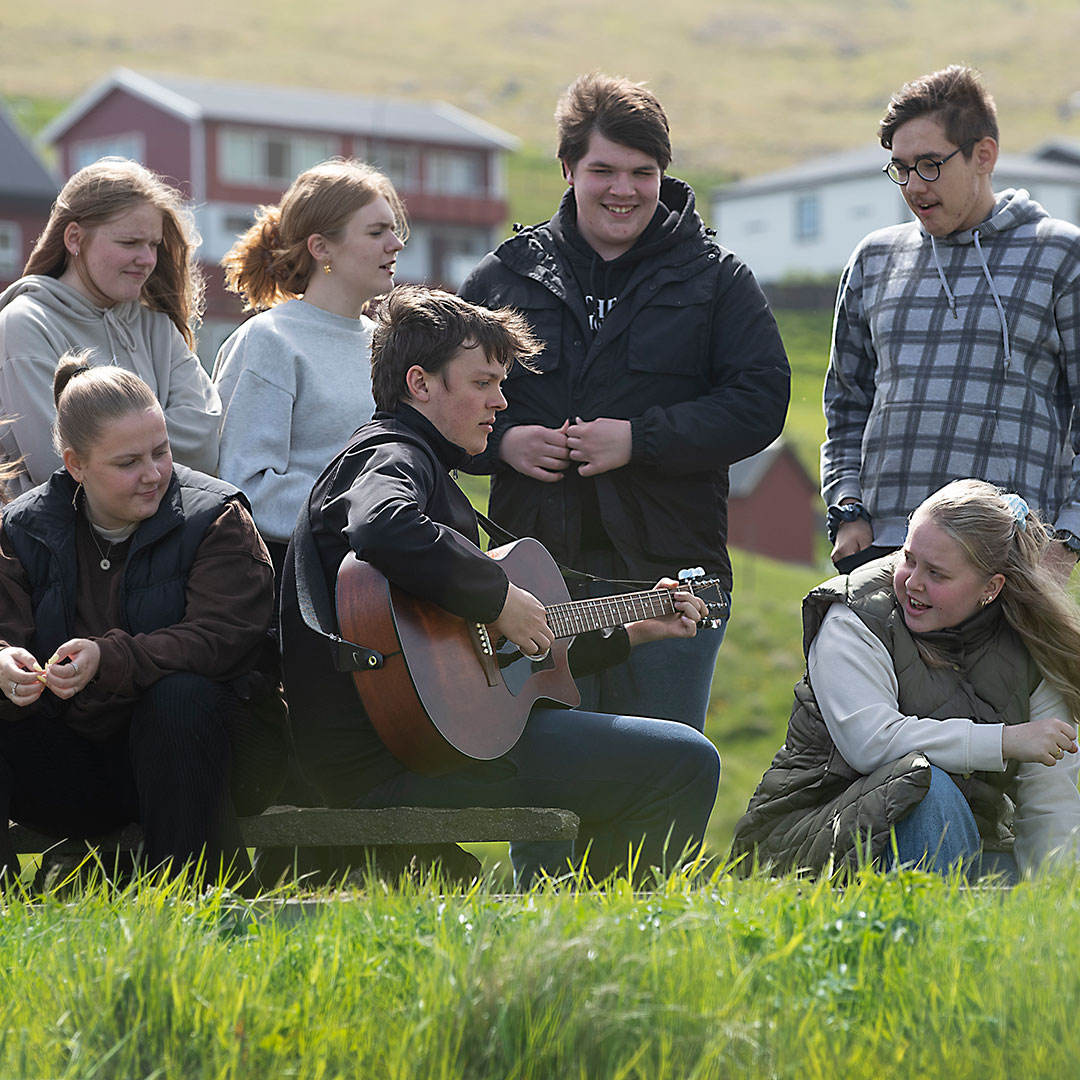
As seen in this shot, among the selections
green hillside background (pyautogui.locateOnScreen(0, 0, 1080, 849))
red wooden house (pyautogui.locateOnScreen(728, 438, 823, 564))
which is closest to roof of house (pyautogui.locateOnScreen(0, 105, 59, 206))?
red wooden house (pyautogui.locateOnScreen(728, 438, 823, 564))

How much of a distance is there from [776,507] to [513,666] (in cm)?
5382

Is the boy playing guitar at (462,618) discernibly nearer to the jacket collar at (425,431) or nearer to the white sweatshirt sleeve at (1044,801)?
the jacket collar at (425,431)

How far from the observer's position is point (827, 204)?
7438cm

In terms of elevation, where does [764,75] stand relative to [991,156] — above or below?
above

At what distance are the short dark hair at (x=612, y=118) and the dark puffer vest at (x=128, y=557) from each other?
5.50 ft

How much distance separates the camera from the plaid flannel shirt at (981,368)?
16.6ft

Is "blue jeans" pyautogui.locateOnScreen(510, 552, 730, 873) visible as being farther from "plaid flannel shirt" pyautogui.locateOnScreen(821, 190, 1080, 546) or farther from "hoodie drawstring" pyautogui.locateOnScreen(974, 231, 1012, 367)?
"hoodie drawstring" pyautogui.locateOnScreen(974, 231, 1012, 367)

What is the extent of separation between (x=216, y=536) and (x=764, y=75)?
132201mm

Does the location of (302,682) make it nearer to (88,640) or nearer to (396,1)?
(88,640)

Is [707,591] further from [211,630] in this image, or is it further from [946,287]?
[211,630]

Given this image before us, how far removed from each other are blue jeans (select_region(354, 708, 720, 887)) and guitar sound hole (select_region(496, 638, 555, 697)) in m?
0.11

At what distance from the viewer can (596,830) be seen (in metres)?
4.53

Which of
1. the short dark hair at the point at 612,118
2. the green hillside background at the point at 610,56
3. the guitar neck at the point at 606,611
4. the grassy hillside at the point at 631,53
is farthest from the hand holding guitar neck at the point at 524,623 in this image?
the grassy hillside at the point at 631,53

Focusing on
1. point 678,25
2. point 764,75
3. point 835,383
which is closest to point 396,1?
point 678,25
